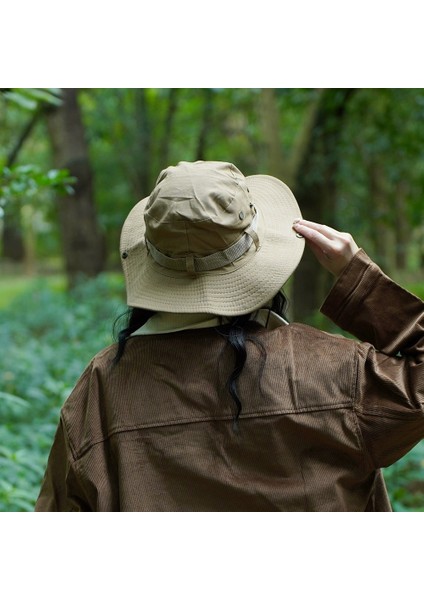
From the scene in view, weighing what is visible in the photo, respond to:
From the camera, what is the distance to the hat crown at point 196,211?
5.53 feet

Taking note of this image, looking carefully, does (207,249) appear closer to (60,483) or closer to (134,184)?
(60,483)

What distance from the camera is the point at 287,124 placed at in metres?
11.4

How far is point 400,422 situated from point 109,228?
1026 cm

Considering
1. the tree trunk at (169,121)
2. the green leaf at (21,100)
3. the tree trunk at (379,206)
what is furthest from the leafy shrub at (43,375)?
the tree trunk at (379,206)

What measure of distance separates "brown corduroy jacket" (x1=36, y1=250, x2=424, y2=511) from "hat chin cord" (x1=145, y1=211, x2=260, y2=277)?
17 centimetres

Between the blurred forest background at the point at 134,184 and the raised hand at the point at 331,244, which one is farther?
the blurred forest background at the point at 134,184

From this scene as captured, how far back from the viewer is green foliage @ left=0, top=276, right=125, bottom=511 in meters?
3.38

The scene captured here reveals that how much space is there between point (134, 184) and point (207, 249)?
1015cm

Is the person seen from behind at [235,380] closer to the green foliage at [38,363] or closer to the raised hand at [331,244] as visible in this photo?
the raised hand at [331,244]

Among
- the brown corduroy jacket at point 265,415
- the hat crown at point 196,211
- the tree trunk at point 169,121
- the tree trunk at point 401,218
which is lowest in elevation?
the tree trunk at point 401,218

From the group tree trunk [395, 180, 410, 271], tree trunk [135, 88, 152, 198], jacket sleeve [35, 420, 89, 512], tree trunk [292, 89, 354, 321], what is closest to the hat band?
jacket sleeve [35, 420, 89, 512]

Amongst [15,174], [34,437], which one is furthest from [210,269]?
[34,437]

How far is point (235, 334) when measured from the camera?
1733 mm

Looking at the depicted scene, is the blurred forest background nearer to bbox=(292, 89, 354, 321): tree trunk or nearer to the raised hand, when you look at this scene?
bbox=(292, 89, 354, 321): tree trunk
